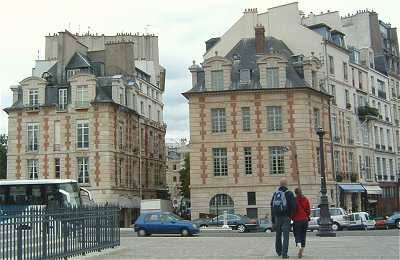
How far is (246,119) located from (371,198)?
16690 millimetres

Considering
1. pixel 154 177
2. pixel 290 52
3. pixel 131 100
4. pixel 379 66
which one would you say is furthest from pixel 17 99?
pixel 379 66

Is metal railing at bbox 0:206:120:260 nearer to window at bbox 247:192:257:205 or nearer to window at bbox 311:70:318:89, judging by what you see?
window at bbox 247:192:257:205

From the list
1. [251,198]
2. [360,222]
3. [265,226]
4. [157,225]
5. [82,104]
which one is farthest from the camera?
[82,104]

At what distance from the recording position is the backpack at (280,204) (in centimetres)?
1395

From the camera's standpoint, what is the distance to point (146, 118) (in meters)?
58.8

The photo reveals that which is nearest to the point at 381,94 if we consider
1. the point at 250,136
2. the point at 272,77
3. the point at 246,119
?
the point at 272,77

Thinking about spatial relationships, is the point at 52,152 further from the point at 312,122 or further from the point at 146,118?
the point at 312,122

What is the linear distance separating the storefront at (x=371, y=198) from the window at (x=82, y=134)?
2453 cm

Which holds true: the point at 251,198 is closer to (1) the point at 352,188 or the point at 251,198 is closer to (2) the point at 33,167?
(1) the point at 352,188

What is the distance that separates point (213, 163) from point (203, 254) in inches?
1172

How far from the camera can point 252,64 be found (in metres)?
47.4

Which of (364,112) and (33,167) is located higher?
(364,112)

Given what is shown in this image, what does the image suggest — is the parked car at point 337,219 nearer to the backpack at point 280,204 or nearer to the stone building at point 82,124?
the stone building at point 82,124

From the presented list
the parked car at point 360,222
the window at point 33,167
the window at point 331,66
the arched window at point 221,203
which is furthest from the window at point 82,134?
the parked car at point 360,222
